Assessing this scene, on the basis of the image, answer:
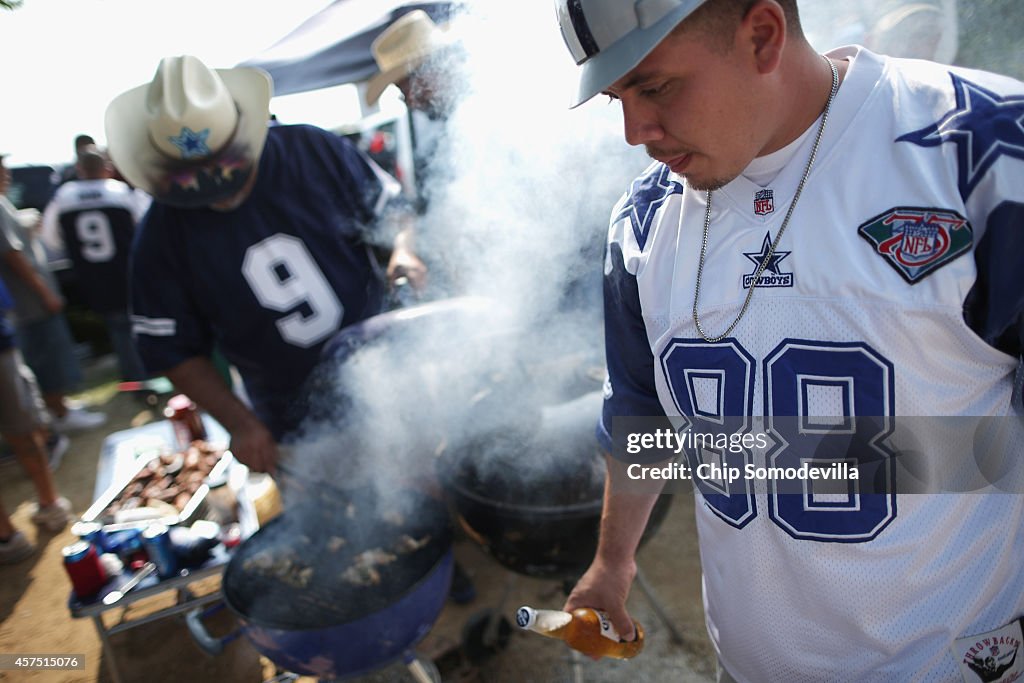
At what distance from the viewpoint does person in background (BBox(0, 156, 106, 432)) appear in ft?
18.7

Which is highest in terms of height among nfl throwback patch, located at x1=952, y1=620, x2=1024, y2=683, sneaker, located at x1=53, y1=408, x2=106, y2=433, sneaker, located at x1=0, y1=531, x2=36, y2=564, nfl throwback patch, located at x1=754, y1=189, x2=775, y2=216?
nfl throwback patch, located at x1=754, y1=189, x2=775, y2=216

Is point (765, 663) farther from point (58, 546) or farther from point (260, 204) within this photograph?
point (58, 546)

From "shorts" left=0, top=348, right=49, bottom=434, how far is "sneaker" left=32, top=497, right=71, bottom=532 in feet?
2.69

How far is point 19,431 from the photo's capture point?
4871 mm

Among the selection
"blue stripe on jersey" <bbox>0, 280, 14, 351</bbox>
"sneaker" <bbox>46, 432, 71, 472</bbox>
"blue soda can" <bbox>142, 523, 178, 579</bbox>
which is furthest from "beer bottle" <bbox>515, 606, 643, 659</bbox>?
"sneaker" <bbox>46, 432, 71, 472</bbox>

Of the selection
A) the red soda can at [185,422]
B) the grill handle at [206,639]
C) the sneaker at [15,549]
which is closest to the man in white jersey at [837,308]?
the grill handle at [206,639]

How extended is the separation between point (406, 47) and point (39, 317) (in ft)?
17.5

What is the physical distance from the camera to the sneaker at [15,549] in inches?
189

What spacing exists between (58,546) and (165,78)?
4.33 meters

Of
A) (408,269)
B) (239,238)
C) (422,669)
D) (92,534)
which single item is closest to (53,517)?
(92,534)

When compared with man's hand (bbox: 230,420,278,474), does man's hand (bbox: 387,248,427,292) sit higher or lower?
higher

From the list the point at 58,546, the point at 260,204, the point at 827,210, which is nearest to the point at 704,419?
the point at 827,210

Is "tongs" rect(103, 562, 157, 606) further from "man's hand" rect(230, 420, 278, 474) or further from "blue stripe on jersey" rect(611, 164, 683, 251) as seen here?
"blue stripe on jersey" rect(611, 164, 683, 251)

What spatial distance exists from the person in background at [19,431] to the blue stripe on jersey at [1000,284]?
600cm
